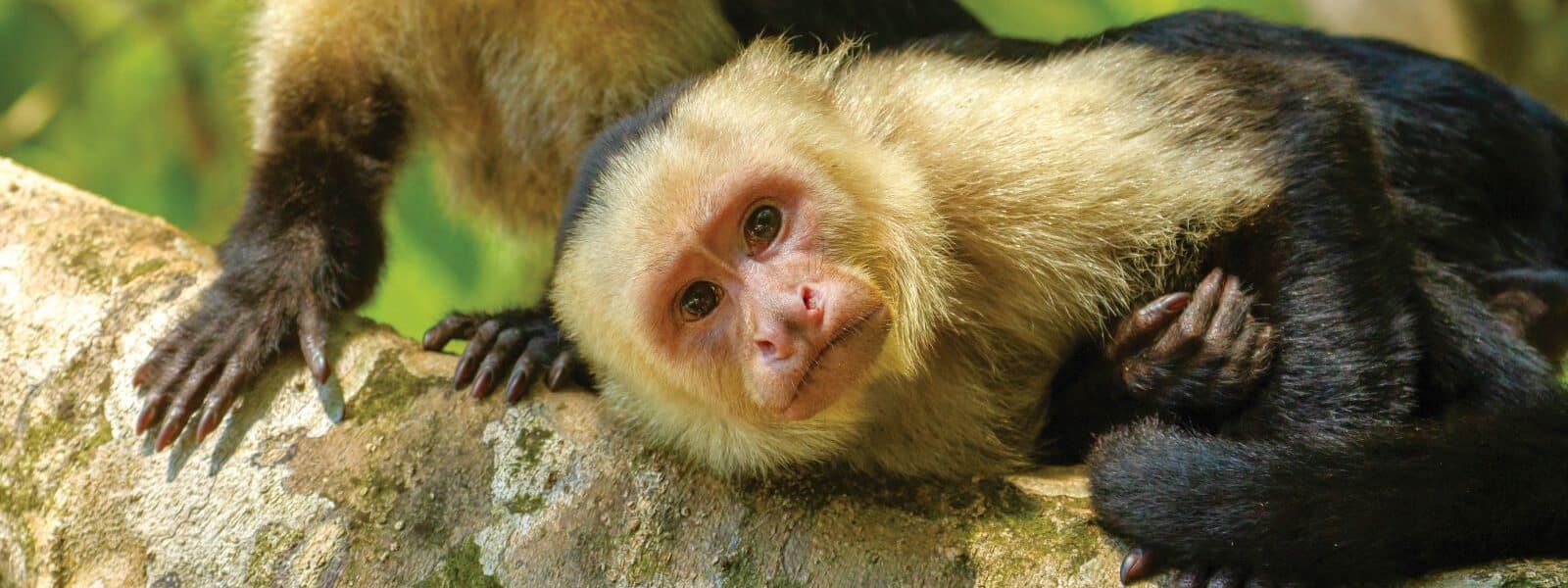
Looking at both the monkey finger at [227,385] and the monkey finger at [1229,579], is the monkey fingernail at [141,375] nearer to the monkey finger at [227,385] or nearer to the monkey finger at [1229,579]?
the monkey finger at [227,385]

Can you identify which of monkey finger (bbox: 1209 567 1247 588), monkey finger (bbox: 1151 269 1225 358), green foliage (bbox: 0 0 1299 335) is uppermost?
monkey finger (bbox: 1151 269 1225 358)

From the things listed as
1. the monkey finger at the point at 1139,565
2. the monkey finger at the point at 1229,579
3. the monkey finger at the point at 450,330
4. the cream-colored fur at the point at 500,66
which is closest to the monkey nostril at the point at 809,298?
the monkey finger at the point at 1139,565

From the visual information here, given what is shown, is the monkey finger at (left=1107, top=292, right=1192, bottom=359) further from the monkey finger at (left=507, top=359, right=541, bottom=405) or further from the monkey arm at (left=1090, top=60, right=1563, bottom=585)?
the monkey finger at (left=507, top=359, right=541, bottom=405)

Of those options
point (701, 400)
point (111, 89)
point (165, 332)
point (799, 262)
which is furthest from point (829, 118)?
point (111, 89)

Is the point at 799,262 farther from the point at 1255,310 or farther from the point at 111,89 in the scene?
the point at 111,89

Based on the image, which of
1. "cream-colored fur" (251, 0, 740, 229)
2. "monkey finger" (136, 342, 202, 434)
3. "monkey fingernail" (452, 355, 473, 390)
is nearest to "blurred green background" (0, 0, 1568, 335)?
"cream-colored fur" (251, 0, 740, 229)

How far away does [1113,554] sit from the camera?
214 centimetres

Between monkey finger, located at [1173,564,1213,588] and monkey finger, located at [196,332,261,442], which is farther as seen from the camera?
monkey finger, located at [196,332,261,442]

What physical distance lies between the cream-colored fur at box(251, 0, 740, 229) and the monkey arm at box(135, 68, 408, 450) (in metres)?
0.05

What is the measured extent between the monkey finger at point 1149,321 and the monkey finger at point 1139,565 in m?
0.67

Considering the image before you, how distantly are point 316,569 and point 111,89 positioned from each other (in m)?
3.09

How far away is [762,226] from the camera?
8.39 feet

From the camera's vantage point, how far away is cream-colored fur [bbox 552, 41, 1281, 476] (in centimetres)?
258

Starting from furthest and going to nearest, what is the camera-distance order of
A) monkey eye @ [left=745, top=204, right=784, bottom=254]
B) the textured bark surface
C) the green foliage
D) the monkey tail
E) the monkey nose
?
1. the green foliage
2. monkey eye @ [left=745, top=204, right=784, bottom=254]
3. the monkey nose
4. the textured bark surface
5. the monkey tail
